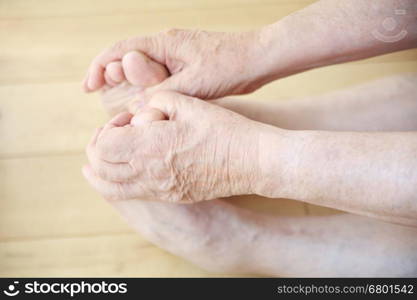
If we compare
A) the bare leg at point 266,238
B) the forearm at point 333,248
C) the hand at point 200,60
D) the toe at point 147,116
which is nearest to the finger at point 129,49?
the hand at point 200,60

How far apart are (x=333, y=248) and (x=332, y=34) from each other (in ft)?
1.29

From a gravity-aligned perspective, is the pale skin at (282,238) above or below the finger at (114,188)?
below

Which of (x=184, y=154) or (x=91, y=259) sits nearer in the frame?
(x=184, y=154)

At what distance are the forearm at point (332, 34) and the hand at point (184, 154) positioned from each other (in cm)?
19

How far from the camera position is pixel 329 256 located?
2.96 feet

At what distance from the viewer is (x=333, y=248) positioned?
0.90m

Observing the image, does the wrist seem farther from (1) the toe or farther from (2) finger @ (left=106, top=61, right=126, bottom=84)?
(2) finger @ (left=106, top=61, right=126, bottom=84)

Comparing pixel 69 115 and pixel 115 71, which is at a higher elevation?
pixel 69 115

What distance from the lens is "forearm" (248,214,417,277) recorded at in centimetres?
87

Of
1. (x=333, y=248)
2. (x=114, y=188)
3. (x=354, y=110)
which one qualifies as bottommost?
(x=333, y=248)

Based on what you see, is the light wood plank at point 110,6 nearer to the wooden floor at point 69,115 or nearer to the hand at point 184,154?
the wooden floor at point 69,115

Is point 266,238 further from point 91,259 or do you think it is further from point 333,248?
point 91,259

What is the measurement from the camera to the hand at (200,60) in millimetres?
905

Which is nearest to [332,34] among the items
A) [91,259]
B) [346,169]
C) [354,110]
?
[354,110]
